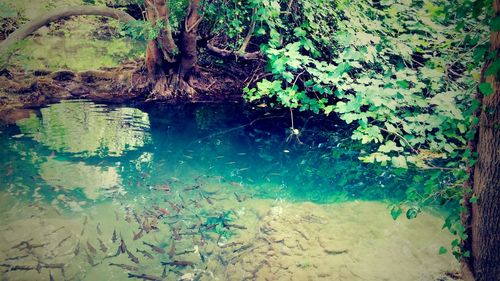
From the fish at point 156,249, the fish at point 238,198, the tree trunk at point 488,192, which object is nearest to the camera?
the tree trunk at point 488,192

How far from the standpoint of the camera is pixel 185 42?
11.0 meters

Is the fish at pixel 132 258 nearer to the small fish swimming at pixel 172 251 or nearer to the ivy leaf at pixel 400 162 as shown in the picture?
the small fish swimming at pixel 172 251

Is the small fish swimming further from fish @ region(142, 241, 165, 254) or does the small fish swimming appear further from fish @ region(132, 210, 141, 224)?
fish @ region(132, 210, 141, 224)

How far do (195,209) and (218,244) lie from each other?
1055 millimetres

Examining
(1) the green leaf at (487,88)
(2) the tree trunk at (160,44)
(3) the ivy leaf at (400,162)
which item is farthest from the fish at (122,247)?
(2) the tree trunk at (160,44)

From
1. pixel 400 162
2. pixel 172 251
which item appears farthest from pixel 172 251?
pixel 400 162

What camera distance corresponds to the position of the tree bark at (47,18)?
9.74 m

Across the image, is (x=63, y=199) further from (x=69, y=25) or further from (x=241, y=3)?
(x=69, y=25)

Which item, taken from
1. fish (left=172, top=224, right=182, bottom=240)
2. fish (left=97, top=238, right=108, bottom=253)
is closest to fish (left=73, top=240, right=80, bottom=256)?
fish (left=97, top=238, right=108, bottom=253)

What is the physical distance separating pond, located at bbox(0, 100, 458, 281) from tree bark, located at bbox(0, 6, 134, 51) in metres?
2.58

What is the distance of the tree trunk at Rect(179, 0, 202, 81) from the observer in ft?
33.6

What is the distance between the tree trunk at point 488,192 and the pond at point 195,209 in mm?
1418

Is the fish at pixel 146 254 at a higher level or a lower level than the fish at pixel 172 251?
lower

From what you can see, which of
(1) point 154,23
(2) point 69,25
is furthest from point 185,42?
(2) point 69,25
